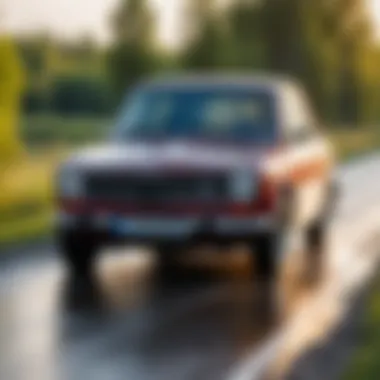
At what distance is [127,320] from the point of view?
1201cm

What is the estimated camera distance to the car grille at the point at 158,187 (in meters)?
14.4

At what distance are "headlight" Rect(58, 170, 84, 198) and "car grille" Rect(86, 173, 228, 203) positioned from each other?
0.25 feet

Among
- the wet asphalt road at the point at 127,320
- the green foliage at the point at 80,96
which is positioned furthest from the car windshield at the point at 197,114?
the green foliage at the point at 80,96

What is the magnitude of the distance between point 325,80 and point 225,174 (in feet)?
129

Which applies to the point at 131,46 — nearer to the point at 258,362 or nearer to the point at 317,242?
the point at 317,242

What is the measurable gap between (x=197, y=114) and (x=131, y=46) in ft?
89.2

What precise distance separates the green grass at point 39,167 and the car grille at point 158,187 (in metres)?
3.31

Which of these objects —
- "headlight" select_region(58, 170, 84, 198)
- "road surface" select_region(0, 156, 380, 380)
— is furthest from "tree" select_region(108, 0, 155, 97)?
"headlight" select_region(58, 170, 84, 198)

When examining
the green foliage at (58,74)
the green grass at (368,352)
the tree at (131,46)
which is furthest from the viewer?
the tree at (131,46)

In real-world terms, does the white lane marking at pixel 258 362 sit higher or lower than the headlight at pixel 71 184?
lower

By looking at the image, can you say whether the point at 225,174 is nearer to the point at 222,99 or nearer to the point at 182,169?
the point at 182,169

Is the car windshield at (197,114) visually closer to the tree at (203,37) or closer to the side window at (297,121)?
the side window at (297,121)

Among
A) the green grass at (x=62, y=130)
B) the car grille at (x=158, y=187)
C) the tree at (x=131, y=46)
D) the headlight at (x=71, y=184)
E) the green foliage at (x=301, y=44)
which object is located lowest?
the car grille at (x=158, y=187)

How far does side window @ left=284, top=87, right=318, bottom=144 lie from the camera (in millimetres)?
16094
